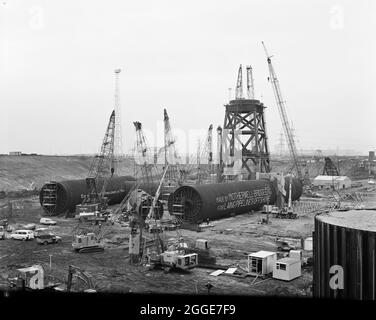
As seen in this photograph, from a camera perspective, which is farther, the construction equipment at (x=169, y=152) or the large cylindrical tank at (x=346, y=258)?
the construction equipment at (x=169, y=152)

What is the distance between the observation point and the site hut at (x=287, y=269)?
1747 centimetres

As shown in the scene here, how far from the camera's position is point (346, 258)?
10.9m

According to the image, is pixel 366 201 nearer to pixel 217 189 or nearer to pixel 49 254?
pixel 217 189

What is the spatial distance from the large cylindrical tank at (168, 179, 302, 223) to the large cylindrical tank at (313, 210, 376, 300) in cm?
1867

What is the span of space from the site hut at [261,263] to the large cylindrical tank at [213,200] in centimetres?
1252

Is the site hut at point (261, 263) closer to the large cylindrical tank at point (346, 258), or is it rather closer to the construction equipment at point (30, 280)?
the large cylindrical tank at point (346, 258)

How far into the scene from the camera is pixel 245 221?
34.1 m

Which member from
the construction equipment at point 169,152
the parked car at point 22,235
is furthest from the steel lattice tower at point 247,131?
the parked car at point 22,235

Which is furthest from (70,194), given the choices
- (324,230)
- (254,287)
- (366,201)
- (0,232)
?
(366,201)

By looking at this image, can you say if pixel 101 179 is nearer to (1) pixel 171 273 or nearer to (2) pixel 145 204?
(2) pixel 145 204

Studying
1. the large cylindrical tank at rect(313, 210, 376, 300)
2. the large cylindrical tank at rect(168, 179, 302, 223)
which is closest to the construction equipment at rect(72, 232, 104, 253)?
the large cylindrical tank at rect(168, 179, 302, 223)

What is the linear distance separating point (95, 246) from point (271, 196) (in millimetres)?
22630
